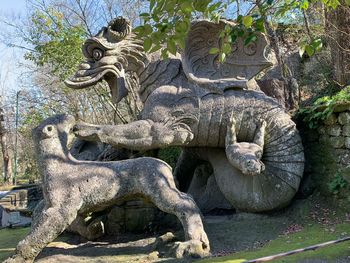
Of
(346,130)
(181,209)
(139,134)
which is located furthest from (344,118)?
(139,134)

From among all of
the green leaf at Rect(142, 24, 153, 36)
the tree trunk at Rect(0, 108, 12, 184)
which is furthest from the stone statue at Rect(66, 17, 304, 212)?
the tree trunk at Rect(0, 108, 12, 184)

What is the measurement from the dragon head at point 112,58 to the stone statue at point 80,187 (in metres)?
0.66

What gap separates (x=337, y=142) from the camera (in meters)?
4.97

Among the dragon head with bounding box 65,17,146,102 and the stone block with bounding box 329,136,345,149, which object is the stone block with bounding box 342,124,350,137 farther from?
the dragon head with bounding box 65,17,146,102

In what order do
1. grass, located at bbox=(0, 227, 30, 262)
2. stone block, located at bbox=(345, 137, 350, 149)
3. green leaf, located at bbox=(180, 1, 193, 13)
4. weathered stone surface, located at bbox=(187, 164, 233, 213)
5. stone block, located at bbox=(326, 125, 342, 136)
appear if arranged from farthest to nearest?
weathered stone surface, located at bbox=(187, 164, 233, 213) < grass, located at bbox=(0, 227, 30, 262) < stone block, located at bbox=(326, 125, 342, 136) < stone block, located at bbox=(345, 137, 350, 149) < green leaf, located at bbox=(180, 1, 193, 13)

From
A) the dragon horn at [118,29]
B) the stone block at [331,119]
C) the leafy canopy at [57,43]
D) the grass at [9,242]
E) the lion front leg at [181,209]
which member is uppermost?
the leafy canopy at [57,43]

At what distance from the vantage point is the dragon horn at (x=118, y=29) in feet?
17.0

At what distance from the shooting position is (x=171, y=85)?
17.2 ft

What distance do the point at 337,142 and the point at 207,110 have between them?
1.52m

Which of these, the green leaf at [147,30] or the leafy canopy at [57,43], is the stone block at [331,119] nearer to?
the green leaf at [147,30]

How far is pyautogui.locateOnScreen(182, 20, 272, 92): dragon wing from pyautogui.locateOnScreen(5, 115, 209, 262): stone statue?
4.44 ft

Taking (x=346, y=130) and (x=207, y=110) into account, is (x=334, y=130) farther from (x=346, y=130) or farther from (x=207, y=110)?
(x=207, y=110)

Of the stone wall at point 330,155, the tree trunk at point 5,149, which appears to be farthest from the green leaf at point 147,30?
the tree trunk at point 5,149

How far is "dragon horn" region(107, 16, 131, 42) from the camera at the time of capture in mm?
5188
